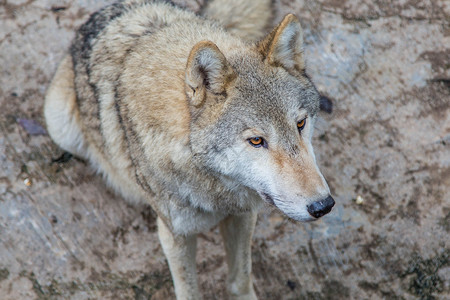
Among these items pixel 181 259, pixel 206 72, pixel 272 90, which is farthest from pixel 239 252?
pixel 206 72

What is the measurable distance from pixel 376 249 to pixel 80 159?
3.10 m

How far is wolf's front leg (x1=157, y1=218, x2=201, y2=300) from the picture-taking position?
13.9 ft

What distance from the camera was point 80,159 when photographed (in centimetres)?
530

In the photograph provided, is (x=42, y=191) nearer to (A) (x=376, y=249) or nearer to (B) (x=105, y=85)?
(B) (x=105, y=85)

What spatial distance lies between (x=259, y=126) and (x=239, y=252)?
1673 mm

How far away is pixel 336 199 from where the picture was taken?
16.2 ft

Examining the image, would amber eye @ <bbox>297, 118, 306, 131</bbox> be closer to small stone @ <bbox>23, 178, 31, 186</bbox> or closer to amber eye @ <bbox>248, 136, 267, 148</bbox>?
amber eye @ <bbox>248, 136, 267, 148</bbox>

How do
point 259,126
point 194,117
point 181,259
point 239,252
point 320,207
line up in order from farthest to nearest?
point 239,252 < point 181,259 < point 194,117 < point 259,126 < point 320,207

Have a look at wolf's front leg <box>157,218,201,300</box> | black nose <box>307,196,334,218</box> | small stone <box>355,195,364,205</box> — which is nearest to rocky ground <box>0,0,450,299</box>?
small stone <box>355,195,364,205</box>

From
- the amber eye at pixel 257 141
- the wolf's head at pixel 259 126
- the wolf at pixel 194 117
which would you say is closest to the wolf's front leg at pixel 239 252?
the wolf at pixel 194 117

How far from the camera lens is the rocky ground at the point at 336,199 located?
4.81 metres

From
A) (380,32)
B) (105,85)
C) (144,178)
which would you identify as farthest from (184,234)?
(380,32)

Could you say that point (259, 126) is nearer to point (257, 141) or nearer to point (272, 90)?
point (257, 141)

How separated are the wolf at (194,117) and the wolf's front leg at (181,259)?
0.03 ft
